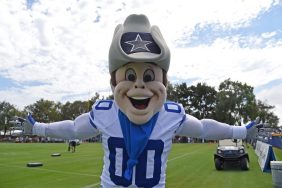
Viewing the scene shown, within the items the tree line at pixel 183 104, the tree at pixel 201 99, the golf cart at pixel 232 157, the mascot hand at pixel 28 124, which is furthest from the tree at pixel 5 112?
the mascot hand at pixel 28 124

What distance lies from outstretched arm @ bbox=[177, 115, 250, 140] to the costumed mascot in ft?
0.94

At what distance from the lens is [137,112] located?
3.68 metres

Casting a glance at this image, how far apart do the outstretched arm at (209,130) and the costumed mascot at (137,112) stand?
29 cm

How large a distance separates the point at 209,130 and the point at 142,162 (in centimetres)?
105

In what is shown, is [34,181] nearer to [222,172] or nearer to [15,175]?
[15,175]

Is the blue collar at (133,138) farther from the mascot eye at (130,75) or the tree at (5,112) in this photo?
the tree at (5,112)

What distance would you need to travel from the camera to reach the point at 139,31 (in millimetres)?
3842

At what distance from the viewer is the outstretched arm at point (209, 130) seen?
428 centimetres

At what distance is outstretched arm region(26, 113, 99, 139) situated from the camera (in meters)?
4.28

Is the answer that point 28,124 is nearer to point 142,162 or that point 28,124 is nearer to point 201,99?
point 142,162

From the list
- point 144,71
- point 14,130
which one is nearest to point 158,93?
point 144,71

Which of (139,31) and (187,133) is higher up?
(139,31)

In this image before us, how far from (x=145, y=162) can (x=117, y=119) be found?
0.52 metres

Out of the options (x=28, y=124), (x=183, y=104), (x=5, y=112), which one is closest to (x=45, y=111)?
(x=5, y=112)
